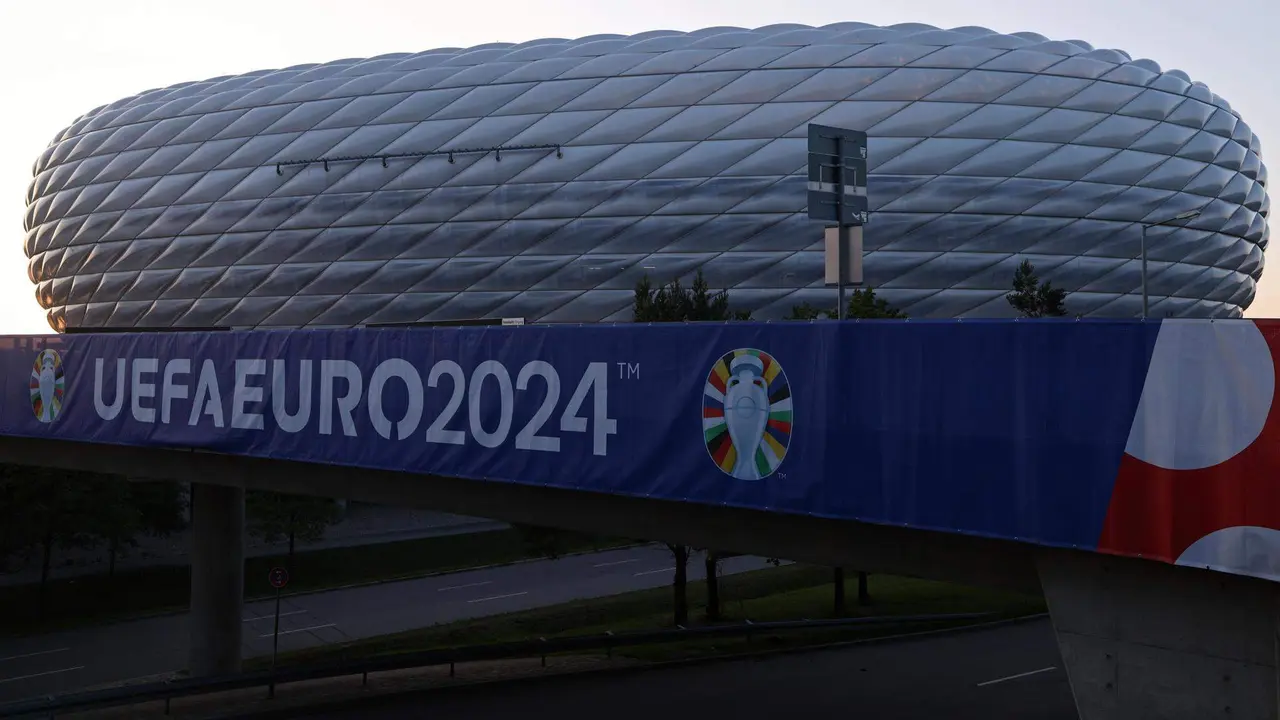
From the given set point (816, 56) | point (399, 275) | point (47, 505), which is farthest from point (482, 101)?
point (47, 505)

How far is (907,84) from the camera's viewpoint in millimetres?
52500

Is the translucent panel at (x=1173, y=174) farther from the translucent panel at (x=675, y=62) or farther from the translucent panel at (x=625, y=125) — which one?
the translucent panel at (x=625, y=125)

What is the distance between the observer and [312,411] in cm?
1638

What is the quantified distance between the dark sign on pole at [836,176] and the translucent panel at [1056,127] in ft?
137

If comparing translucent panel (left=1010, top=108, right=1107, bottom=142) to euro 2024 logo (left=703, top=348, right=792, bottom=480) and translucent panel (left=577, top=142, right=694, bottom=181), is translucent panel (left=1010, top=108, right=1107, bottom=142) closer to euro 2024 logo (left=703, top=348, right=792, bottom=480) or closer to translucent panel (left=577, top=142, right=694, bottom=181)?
translucent panel (left=577, top=142, right=694, bottom=181)

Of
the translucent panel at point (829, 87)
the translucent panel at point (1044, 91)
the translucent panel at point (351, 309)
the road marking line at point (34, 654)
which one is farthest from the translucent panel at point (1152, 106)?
the road marking line at point (34, 654)

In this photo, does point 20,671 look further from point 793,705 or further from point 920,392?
point 920,392

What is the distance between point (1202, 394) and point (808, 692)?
13194 mm

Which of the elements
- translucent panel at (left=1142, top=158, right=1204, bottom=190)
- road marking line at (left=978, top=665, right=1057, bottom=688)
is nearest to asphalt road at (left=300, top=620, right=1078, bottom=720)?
road marking line at (left=978, top=665, right=1057, bottom=688)

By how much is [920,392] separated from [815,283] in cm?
4230

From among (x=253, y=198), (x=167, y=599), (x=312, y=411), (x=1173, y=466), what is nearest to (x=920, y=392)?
(x=1173, y=466)

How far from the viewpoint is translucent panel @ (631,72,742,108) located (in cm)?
5294

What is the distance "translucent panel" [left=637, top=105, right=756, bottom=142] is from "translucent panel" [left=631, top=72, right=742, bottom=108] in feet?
2.01

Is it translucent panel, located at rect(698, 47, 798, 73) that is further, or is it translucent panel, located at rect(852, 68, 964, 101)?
translucent panel, located at rect(698, 47, 798, 73)
